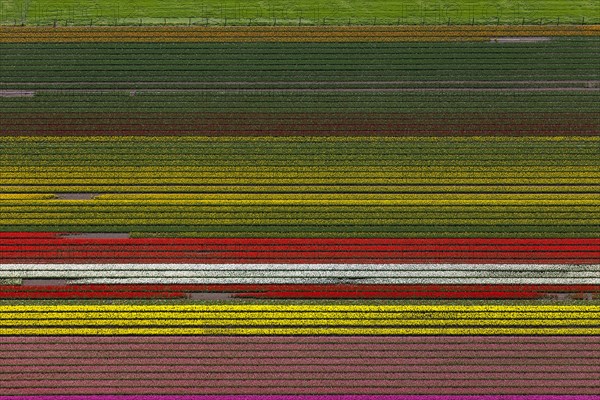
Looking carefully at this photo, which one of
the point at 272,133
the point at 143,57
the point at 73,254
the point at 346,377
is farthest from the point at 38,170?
the point at 346,377

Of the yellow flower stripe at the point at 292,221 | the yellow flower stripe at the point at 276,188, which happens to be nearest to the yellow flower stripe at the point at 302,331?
the yellow flower stripe at the point at 292,221

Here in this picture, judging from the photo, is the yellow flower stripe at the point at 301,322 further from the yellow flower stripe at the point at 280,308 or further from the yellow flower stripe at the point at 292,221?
the yellow flower stripe at the point at 292,221

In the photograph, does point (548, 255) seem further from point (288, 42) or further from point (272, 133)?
point (288, 42)

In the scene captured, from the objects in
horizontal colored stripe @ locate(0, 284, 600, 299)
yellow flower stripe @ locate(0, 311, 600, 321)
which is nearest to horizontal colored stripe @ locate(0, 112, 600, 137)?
horizontal colored stripe @ locate(0, 284, 600, 299)

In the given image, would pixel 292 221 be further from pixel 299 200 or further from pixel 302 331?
pixel 302 331

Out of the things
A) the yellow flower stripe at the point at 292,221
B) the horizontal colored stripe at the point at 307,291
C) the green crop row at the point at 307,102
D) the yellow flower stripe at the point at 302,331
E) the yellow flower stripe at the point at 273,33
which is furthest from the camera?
the yellow flower stripe at the point at 273,33
